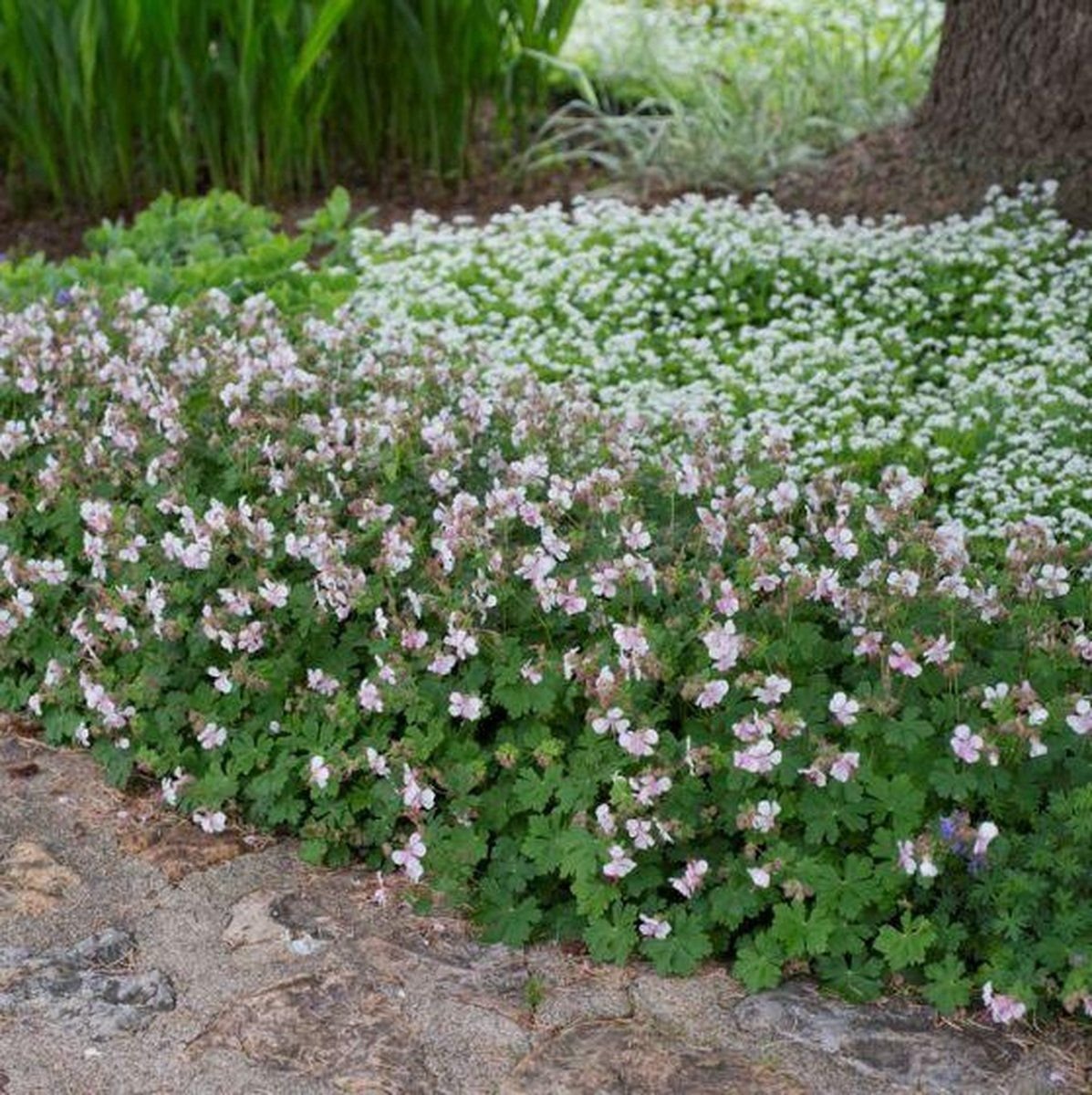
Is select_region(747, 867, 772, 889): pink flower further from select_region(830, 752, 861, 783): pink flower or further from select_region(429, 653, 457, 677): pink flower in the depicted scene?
select_region(429, 653, 457, 677): pink flower

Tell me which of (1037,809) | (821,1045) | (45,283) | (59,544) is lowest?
(821,1045)

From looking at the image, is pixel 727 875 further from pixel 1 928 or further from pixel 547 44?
pixel 547 44

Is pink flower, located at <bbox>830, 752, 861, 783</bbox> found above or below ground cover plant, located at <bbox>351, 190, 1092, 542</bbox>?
below

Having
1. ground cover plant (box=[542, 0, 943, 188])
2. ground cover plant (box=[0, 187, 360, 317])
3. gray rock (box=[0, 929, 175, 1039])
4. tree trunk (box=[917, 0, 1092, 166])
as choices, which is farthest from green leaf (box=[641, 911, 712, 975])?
ground cover plant (box=[542, 0, 943, 188])

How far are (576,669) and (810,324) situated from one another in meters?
2.90

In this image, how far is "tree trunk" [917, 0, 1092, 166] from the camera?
5.80 metres

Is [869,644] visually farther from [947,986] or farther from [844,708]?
[947,986]

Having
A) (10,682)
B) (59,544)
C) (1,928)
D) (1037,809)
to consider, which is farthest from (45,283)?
(1037,809)

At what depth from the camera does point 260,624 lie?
10.2 ft

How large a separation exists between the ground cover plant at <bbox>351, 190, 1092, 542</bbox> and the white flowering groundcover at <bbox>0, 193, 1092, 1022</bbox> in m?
0.05

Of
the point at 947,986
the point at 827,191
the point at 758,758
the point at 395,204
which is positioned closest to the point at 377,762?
the point at 758,758

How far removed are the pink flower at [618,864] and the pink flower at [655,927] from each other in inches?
3.1

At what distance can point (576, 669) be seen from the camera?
9.34 ft

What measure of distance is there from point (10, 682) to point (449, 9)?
407 cm
